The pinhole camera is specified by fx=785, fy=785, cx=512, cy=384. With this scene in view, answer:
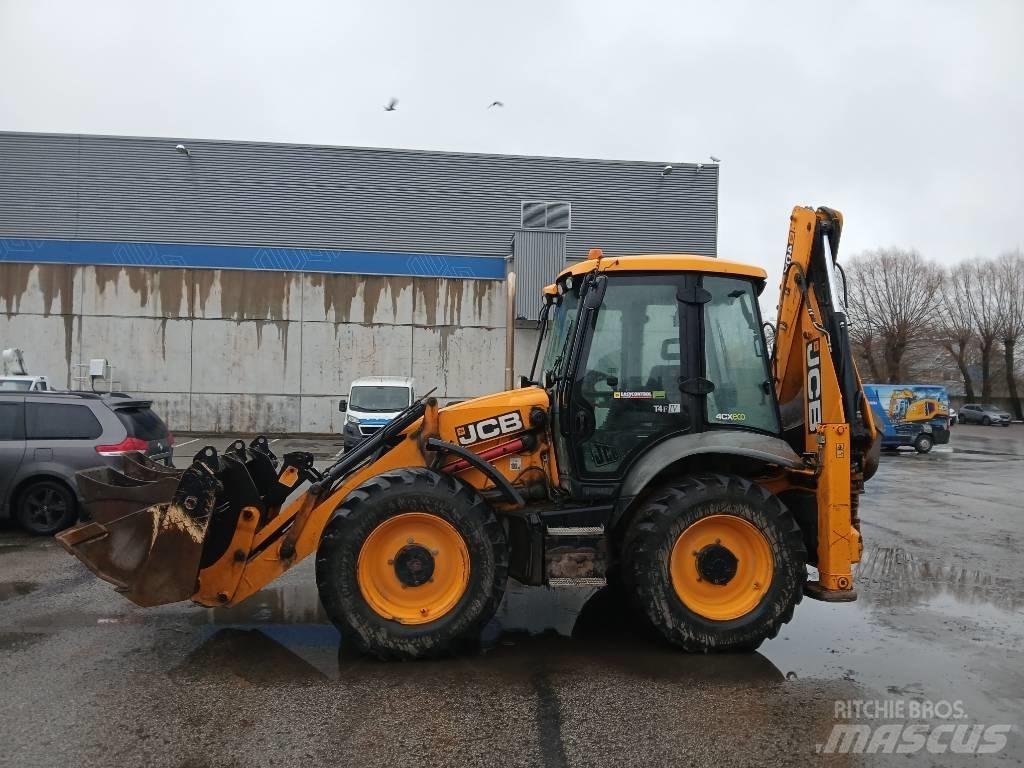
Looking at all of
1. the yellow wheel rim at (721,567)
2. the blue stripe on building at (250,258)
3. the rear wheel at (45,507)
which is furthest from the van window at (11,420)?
the blue stripe on building at (250,258)

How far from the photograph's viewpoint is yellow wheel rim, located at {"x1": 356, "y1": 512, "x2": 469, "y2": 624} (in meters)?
5.16

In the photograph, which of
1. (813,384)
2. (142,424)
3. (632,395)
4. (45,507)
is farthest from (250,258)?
(813,384)

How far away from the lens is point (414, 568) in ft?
16.9

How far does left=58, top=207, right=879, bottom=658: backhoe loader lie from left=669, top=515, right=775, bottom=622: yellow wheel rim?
15 mm

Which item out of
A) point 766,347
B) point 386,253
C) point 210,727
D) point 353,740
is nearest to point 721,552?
point 766,347

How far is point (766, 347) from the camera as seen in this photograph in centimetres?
578

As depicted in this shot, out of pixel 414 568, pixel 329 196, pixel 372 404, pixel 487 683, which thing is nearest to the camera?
pixel 487 683

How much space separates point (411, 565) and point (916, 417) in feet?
82.9

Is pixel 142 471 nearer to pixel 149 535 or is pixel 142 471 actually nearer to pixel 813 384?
pixel 149 535

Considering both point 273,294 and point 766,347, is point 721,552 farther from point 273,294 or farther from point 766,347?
point 273,294

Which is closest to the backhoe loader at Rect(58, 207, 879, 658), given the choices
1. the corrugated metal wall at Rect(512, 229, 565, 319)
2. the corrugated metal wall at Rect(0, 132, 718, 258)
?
the corrugated metal wall at Rect(512, 229, 565, 319)

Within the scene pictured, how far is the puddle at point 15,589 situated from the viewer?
6699 mm

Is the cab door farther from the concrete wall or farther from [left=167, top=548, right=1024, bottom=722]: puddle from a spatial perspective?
the concrete wall

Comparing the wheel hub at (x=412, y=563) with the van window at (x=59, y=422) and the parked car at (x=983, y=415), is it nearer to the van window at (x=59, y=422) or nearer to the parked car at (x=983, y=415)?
the van window at (x=59, y=422)
